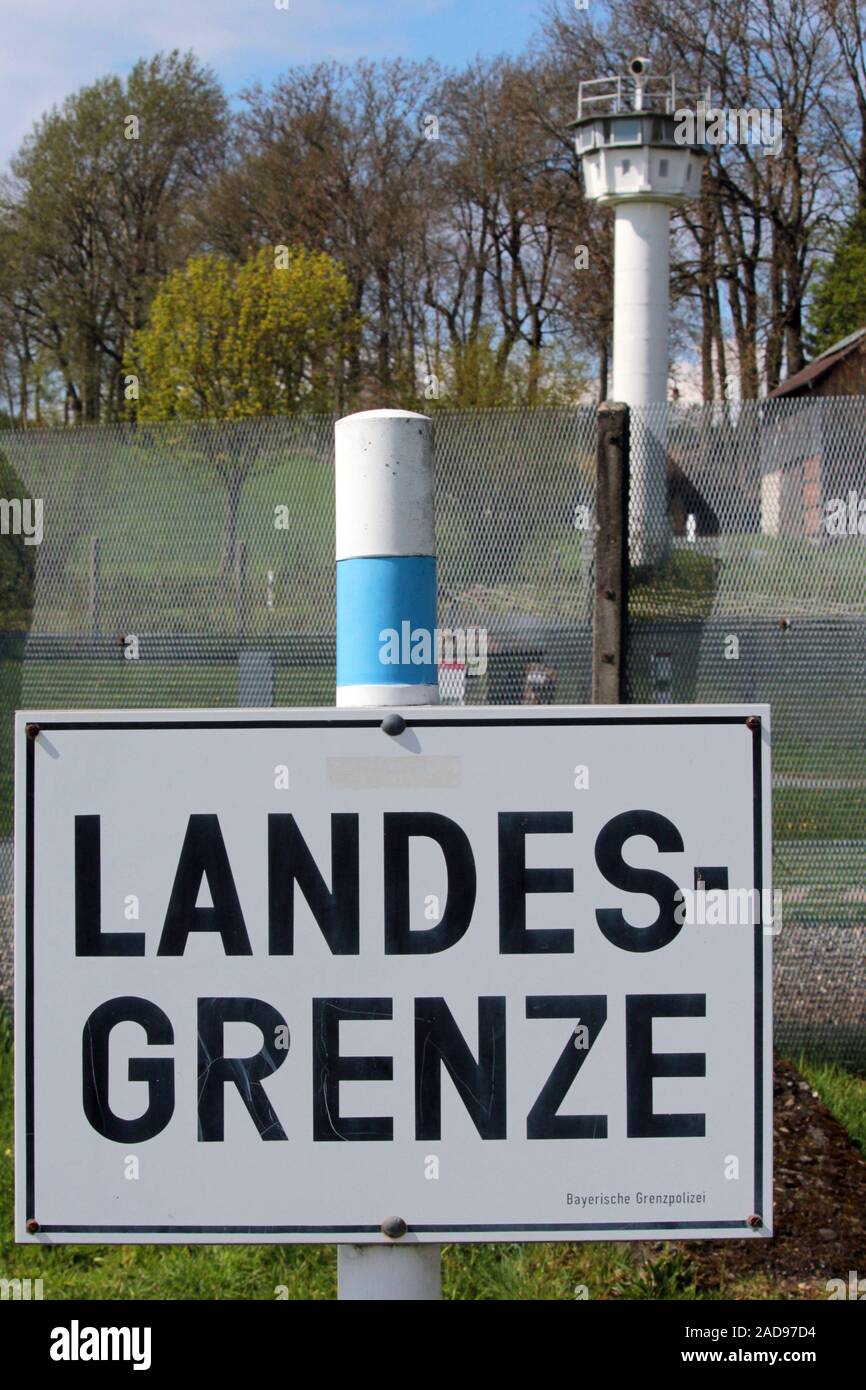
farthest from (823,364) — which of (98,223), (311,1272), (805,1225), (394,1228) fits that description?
(394,1228)

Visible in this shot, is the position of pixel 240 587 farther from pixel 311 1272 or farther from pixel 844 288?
pixel 844 288

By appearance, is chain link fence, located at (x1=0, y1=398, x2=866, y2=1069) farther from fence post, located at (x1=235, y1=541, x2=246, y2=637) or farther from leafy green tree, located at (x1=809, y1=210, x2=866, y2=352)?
leafy green tree, located at (x1=809, y1=210, x2=866, y2=352)

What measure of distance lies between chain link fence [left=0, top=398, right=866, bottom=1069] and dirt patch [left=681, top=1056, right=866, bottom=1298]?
26.4 inches

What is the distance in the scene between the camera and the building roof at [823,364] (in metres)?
33.2

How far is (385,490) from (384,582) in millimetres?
106

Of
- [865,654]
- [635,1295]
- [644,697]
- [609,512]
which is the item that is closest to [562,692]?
[644,697]

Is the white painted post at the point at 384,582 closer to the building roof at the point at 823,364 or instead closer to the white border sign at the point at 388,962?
the white border sign at the point at 388,962

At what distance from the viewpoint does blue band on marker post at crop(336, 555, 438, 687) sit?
5.48ft

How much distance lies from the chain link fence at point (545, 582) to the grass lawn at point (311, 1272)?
123cm

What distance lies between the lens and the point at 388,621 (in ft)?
5.50

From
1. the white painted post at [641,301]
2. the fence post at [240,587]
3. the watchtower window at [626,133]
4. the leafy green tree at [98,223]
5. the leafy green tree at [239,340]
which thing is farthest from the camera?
the leafy green tree at [98,223]

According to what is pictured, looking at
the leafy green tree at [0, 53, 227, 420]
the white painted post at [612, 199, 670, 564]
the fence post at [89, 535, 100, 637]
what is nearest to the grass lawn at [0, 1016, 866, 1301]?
the fence post at [89, 535, 100, 637]

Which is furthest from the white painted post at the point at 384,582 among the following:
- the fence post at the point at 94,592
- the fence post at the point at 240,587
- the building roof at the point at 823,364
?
the building roof at the point at 823,364

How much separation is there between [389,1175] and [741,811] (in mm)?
549
